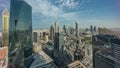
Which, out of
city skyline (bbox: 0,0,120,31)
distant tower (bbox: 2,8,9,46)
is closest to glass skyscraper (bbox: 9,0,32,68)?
distant tower (bbox: 2,8,9,46)

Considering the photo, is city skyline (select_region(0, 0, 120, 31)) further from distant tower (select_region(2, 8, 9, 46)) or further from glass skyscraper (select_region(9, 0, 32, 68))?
glass skyscraper (select_region(9, 0, 32, 68))

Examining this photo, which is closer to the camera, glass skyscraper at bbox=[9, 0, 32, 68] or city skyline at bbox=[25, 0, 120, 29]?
city skyline at bbox=[25, 0, 120, 29]

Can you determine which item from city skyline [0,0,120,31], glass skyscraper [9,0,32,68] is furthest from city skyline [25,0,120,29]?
glass skyscraper [9,0,32,68]

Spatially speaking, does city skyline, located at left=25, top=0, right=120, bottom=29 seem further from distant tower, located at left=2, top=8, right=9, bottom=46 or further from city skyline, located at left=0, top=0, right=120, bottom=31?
distant tower, located at left=2, top=8, right=9, bottom=46

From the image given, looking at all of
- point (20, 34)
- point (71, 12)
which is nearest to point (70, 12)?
point (71, 12)

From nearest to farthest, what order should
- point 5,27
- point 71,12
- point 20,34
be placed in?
point 5,27, point 71,12, point 20,34

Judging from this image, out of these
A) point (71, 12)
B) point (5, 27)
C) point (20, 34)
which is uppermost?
point (71, 12)

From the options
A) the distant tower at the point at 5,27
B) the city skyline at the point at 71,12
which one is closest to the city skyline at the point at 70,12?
the city skyline at the point at 71,12

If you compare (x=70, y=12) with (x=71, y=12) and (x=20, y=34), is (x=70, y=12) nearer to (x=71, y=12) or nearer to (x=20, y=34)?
(x=71, y=12)

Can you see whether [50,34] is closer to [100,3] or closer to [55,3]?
[55,3]
